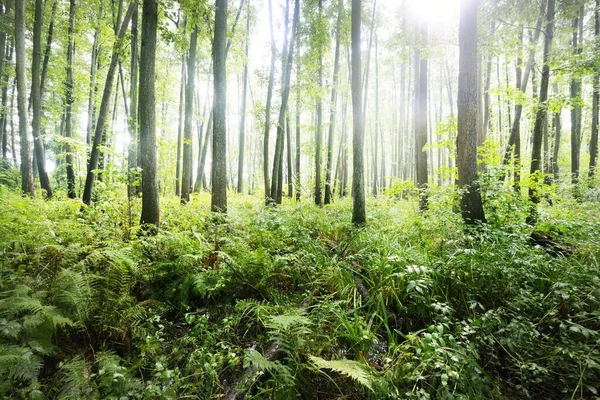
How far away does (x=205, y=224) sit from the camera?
20.0 ft

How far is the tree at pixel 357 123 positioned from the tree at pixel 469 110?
226 cm

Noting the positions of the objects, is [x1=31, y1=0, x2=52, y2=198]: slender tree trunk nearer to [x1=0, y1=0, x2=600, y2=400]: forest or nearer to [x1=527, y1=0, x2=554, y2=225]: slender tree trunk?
[x1=0, y1=0, x2=600, y2=400]: forest

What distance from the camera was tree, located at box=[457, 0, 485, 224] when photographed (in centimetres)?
523

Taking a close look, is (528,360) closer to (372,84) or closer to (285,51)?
(285,51)

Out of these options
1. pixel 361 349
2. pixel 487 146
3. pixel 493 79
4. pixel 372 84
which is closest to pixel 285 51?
pixel 487 146

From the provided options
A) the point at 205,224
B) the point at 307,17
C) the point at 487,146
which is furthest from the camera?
the point at 307,17

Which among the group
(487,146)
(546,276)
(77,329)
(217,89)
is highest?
(217,89)

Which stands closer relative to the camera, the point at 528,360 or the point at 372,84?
the point at 528,360

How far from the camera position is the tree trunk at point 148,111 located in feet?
16.2

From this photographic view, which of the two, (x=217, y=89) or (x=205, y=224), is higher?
(x=217, y=89)

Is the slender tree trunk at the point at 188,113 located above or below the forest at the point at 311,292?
above

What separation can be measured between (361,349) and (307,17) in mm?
12464

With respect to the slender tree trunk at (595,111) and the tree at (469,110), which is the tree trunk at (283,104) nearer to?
the tree at (469,110)

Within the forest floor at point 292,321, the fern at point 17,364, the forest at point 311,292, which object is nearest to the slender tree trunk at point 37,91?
the forest at point 311,292
